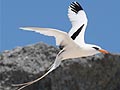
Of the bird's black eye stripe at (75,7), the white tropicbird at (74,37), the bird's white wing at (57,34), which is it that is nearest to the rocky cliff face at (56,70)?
the white tropicbird at (74,37)

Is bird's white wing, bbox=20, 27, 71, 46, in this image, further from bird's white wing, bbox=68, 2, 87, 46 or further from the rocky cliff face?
the rocky cliff face

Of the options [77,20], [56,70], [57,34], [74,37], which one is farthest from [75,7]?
[57,34]

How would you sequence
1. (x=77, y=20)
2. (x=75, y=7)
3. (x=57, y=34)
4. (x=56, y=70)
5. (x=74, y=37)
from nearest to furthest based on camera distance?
(x=57, y=34), (x=74, y=37), (x=77, y=20), (x=75, y=7), (x=56, y=70)

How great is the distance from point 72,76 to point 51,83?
377mm

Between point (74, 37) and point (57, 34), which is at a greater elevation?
point (57, 34)

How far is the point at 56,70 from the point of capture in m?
9.06

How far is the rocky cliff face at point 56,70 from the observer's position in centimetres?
881

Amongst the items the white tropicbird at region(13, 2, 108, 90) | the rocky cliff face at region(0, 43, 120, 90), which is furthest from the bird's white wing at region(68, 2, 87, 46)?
→ the rocky cliff face at region(0, 43, 120, 90)

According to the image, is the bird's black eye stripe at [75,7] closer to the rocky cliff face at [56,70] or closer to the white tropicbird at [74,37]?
the white tropicbird at [74,37]

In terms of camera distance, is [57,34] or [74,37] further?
[74,37]

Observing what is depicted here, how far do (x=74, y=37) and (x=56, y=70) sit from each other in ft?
6.11

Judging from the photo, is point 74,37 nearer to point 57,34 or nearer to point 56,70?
point 57,34

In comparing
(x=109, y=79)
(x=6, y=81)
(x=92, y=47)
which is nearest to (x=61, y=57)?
(x=92, y=47)

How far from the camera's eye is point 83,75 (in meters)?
9.26
